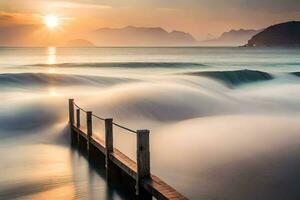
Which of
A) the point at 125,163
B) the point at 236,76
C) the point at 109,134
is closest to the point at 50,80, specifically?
the point at 236,76

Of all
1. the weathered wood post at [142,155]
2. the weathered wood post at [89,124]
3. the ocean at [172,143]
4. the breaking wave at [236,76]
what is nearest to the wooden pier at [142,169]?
the weathered wood post at [142,155]

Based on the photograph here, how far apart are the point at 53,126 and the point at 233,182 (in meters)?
9.98

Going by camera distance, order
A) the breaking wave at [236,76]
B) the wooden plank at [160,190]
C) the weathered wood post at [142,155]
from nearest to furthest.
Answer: the wooden plank at [160,190]
the weathered wood post at [142,155]
the breaking wave at [236,76]

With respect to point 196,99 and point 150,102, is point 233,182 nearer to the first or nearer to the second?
point 150,102

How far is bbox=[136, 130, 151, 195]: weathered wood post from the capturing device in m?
8.36

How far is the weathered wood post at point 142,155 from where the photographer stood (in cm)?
836

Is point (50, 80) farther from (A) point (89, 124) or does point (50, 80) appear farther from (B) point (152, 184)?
(B) point (152, 184)

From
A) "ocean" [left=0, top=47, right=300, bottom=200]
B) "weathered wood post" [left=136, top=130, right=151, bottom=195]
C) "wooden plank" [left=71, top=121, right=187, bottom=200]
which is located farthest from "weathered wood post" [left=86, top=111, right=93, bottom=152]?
"weathered wood post" [left=136, top=130, right=151, bottom=195]

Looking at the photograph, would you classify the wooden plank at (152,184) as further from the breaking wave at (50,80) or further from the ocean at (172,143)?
the breaking wave at (50,80)

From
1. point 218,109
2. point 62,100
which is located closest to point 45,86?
point 62,100

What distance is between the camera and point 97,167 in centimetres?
1273

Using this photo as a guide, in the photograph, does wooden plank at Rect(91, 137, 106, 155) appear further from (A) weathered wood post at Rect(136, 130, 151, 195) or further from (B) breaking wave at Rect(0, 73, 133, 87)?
(B) breaking wave at Rect(0, 73, 133, 87)

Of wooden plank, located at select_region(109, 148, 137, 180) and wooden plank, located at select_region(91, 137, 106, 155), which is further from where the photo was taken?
wooden plank, located at select_region(91, 137, 106, 155)

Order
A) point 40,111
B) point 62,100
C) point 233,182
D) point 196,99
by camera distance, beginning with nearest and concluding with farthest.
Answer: point 233,182 → point 40,111 → point 62,100 → point 196,99
